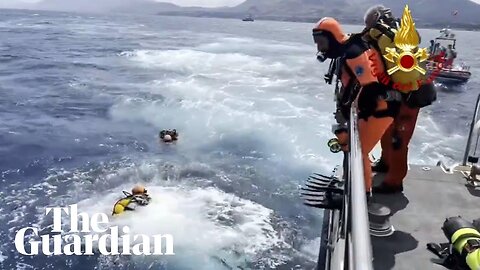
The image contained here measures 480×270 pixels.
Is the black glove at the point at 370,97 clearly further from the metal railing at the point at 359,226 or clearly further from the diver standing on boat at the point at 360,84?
the metal railing at the point at 359,226

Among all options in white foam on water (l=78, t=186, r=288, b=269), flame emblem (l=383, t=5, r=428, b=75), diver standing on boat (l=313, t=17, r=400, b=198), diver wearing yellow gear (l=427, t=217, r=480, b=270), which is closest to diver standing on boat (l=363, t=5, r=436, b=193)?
flame emblem (l=383, t=5, r=428, b=75)

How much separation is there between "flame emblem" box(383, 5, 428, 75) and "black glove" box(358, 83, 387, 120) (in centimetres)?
25

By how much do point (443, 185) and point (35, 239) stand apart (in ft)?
31.4

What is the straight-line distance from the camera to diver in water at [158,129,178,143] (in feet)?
58.6

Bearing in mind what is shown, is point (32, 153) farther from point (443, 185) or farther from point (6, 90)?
point (443, 185)

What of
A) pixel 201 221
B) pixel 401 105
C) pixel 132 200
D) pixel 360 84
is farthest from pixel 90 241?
pixel 360 84

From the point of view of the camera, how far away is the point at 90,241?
36.2ft

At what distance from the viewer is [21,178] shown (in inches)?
578

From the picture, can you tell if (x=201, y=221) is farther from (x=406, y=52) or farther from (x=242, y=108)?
(x=242, y=108)

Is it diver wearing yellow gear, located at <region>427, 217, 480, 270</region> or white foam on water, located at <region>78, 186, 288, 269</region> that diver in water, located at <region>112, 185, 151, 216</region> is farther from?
diver wearing yellow gear, located at <region>427, 217, 480, 270</region>

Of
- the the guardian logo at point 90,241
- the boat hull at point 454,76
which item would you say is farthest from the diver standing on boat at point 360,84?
the boat hull at point 454,76

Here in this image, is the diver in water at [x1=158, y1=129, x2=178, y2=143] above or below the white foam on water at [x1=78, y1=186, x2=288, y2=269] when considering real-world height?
above

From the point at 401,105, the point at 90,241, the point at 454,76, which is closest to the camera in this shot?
the point at 401,105

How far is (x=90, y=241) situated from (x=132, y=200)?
67.5 inches
